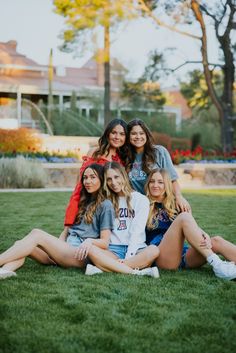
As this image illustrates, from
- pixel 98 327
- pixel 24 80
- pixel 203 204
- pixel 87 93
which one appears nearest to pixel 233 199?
pixel 203 204

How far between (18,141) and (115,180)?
12500mm

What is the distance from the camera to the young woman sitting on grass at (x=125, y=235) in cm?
469

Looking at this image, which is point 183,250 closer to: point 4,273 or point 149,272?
point 149,272

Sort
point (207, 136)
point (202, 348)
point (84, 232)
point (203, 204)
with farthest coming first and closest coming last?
point (207, 136)
point (203, 204)
point (84, 232)
point (202, 348)

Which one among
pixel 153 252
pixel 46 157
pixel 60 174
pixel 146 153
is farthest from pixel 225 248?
pixel 46 157

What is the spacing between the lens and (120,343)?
304 cm

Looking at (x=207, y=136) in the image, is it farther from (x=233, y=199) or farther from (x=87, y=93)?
(x=233, y=199)

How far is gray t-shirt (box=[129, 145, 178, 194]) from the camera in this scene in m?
5.36

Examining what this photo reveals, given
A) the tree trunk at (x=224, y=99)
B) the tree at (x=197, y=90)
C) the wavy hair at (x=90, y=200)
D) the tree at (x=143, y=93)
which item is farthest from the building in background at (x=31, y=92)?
the wavy hair at (x=90, y=200)

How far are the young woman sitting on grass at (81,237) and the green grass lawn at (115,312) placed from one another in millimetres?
118

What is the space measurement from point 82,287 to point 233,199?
817 cm

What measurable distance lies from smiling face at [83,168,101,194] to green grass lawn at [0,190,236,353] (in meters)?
0.68

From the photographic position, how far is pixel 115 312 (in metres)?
3.63

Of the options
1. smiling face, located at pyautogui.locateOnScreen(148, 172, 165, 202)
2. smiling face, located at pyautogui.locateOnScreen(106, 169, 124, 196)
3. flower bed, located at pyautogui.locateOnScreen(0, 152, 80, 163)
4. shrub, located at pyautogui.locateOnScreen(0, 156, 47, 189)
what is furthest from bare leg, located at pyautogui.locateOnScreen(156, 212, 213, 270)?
flower bed, located at pyautogui.locateOnScreen(0, 152, 80, 163)
